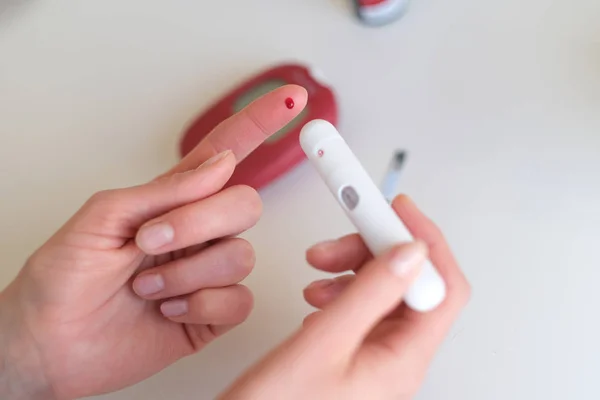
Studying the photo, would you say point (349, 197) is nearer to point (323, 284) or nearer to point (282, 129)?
point (323, 284)

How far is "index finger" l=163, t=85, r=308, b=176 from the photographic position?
380 mm

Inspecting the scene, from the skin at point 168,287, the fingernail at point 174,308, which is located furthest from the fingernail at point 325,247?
the fingernail at point 174,308

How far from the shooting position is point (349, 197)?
293 millimetres

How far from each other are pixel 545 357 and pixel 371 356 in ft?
0.50

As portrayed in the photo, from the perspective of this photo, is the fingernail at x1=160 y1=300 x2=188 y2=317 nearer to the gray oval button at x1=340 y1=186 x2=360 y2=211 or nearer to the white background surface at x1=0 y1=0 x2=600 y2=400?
the white background surface at x1=0 y1=0 x2=600 y2=400

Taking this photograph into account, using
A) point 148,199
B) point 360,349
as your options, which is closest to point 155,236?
point 148,199

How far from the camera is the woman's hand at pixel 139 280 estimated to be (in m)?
0.36

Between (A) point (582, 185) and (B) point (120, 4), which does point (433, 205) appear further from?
(B) point (120, 4)

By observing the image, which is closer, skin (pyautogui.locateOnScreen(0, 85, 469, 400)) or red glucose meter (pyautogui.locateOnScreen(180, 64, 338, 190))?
skin (pyautogui.locateOnScreen(0, 85, 469, 400))

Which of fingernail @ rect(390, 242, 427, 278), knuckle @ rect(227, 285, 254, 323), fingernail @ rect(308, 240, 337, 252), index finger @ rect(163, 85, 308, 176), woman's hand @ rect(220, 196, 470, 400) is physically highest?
index finger @ rect(163, 85, 308, 176)

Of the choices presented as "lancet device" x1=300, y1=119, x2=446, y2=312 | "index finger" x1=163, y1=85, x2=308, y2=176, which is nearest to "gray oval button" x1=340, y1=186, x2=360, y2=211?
"lancet device" x1=300, y1=119, x2=446, y2=312

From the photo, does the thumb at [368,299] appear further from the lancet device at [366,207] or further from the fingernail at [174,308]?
the fingernail at [174,308]

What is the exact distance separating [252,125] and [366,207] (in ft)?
0.44

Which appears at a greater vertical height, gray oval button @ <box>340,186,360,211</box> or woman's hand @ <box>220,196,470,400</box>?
gray oval button @ <box>340,186,360,211</box>
